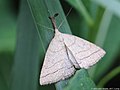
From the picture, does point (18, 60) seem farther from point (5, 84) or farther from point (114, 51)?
point (114, 51)

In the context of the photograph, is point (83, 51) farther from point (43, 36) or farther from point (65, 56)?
point (43, 36)

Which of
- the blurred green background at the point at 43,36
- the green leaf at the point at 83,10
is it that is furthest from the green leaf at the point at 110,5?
the green leaf at the point at 83,10

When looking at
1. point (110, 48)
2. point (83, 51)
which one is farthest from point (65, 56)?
point (110, 48)

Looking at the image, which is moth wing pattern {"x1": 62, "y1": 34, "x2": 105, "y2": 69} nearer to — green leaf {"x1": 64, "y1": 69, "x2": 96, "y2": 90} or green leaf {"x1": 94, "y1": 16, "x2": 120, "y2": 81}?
green leaf {"x1": 64, "y1": 69, "x2": 96, "y2": 90}

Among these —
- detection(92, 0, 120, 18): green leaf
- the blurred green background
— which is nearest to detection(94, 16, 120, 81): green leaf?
the blurred green background

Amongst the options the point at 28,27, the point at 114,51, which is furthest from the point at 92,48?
the point at 114,51

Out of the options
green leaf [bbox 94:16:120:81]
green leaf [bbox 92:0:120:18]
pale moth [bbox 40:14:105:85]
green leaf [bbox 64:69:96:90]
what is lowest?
green leaf [bbox 94:16:120:81]

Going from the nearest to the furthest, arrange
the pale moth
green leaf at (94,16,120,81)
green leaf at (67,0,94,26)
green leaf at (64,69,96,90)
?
green leaf at (64,69,96,90)
the pale moth
green leaf at (67,0,94,26)
green leaf at (94,16,120,81)

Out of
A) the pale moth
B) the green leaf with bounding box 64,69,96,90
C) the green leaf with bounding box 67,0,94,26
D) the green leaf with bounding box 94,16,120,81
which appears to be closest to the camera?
the green leaf with bounding box 64,69,96,90
